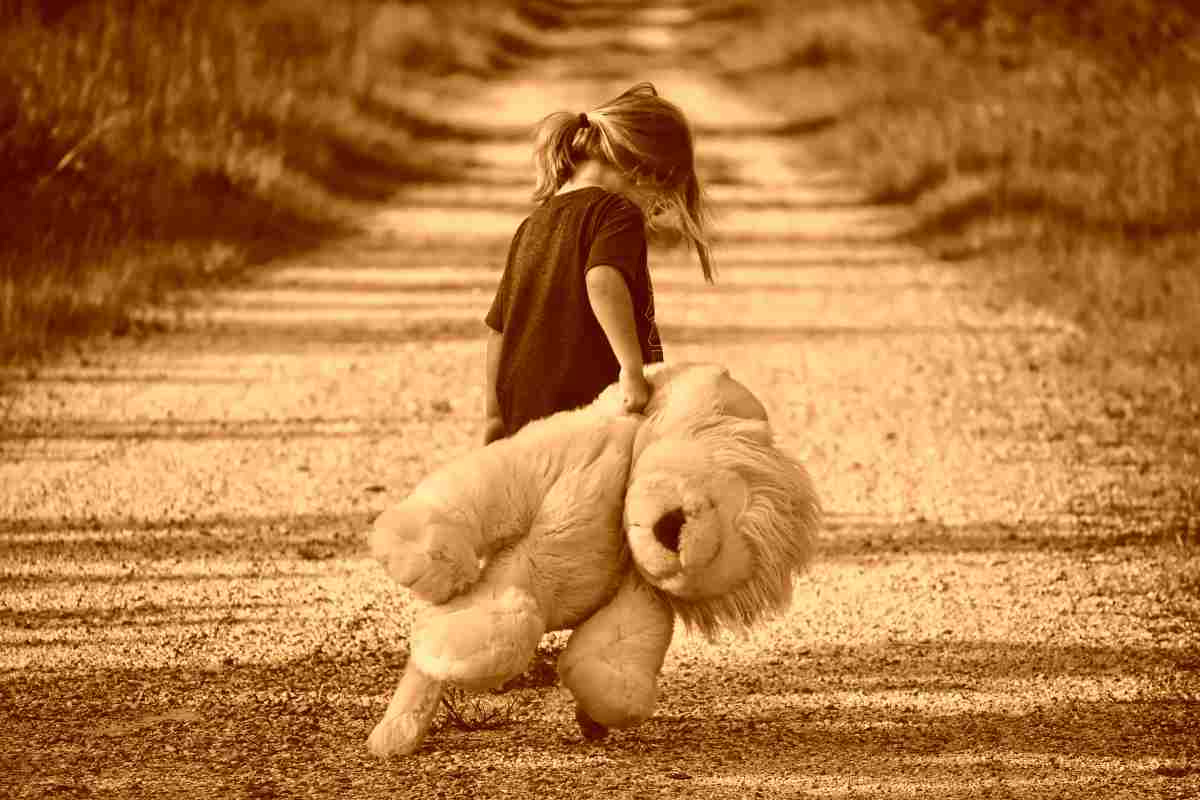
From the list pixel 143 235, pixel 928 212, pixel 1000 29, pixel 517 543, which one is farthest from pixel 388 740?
pixel 1000 29

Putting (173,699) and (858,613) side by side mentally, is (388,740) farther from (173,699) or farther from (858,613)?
(858,613)

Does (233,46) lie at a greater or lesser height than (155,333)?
greater

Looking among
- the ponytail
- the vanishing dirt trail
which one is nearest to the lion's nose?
the vanishing dirt trail

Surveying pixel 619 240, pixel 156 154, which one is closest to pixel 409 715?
pixel 619 240

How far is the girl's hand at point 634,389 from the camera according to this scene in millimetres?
4312

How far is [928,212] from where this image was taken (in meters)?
14.4

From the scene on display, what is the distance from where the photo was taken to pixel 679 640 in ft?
17.7

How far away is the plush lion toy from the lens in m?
4.05

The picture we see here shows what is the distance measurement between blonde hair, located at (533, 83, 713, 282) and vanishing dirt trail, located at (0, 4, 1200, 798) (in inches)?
45.0

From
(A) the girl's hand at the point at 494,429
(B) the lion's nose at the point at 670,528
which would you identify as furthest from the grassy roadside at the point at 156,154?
(B) the lion's nose at the point at 670,528

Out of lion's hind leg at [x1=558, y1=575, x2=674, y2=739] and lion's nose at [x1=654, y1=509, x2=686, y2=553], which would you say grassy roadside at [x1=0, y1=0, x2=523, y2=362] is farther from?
lion's nose at [x1=654, y1=509, x2=686, y2=553]

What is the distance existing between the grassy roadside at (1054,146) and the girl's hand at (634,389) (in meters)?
5.28

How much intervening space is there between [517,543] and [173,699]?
102 cm

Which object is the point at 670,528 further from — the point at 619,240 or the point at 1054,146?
the point at 1054,146
